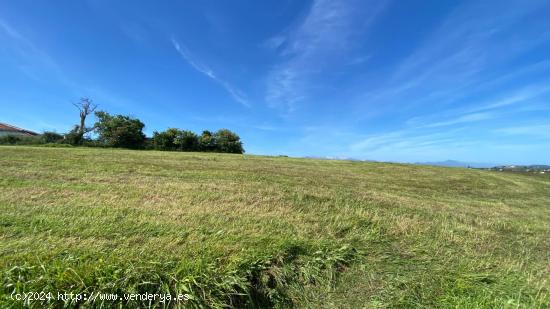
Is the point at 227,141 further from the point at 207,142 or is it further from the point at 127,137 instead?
the point at 127,137

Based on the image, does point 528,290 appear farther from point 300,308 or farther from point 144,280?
point 144,280

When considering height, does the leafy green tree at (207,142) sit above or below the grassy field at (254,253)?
above

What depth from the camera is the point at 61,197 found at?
15.3ft

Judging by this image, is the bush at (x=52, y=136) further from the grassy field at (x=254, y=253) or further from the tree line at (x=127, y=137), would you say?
the grassy field at (x=254, y=253)

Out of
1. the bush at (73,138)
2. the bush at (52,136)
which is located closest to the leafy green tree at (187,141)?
the bush at (73,138)

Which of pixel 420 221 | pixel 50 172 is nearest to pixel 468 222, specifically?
pixel 420 221

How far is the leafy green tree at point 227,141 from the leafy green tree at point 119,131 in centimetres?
1255

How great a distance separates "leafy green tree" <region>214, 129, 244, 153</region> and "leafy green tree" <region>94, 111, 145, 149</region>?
12.6 metres

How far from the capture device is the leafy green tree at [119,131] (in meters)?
39.5

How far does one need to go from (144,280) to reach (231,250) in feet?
3.22

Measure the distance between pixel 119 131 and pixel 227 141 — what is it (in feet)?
55.6

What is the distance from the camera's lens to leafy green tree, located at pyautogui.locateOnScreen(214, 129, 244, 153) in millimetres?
45469

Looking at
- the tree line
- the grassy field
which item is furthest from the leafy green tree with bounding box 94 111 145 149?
the grassy field

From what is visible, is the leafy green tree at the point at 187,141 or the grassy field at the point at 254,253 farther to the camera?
the leafy green tree at the point at 187,141
